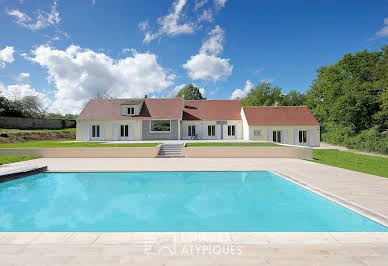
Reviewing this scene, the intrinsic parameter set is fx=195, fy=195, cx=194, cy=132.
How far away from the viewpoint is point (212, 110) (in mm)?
25562

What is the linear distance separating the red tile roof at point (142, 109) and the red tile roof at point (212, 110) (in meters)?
1.76

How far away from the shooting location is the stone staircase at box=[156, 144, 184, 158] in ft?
49.2

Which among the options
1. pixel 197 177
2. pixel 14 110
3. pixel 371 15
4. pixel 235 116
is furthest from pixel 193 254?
pixel 14 110

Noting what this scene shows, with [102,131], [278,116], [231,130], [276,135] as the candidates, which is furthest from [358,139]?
[102,131]

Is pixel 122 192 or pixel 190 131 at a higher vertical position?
pixel 190 131

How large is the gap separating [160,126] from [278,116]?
14223 millimetres

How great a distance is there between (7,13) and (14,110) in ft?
89.2

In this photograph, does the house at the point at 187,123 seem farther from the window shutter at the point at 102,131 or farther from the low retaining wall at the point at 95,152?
the low retaining wall at the point at 95,152

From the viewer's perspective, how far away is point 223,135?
2406cm

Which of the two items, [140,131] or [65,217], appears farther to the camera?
[140,131]

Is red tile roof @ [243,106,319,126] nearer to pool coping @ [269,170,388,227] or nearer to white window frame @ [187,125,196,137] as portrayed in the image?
white window frame @ [187,125,196,137]

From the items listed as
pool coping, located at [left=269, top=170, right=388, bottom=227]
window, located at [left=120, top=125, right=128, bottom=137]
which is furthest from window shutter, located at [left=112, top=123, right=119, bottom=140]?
pool coping, located at [left=269, top=170, right=388, bottom=227]

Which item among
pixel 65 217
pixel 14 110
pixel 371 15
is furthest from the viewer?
pixel 14 110

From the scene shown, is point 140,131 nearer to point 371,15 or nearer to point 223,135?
point 223,135
